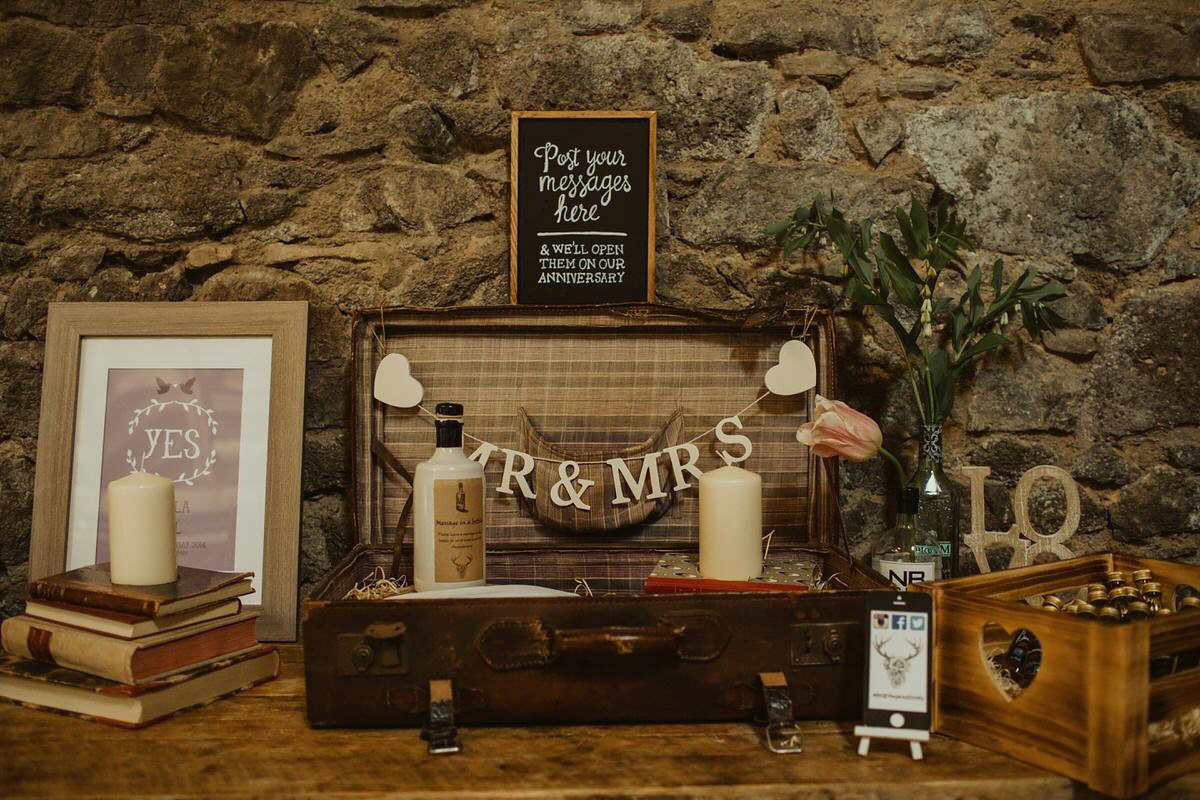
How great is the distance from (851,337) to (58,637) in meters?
1.33

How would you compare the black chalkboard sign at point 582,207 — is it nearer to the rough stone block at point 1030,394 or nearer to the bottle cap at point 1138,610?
the rough stone block at point 1030,394

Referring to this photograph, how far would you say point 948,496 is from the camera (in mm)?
1370

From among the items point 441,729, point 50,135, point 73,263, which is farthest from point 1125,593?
point 50,135

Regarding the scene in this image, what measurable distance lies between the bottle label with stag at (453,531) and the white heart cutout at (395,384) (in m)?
0.24

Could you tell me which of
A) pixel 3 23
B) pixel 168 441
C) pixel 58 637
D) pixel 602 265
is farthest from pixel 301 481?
pixel 3 23

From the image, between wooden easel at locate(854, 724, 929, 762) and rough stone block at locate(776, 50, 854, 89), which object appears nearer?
wooden easel at locate(854, 724, 929, 762)

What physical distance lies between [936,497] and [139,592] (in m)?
1.19

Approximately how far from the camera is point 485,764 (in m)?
0.95

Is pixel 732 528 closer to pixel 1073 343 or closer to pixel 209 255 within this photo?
pixel 1073 343

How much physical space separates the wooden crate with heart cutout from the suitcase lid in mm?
440

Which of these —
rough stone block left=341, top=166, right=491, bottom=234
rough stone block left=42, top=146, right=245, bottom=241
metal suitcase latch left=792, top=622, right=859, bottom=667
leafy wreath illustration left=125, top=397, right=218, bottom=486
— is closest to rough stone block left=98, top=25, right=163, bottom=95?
rough stone block left=42, top=146, right=245, bottom=241

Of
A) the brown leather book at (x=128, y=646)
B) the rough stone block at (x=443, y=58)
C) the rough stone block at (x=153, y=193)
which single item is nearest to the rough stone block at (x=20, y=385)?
the rough stone block at (x=153, y=193)

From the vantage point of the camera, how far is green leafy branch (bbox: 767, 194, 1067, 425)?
1364mm

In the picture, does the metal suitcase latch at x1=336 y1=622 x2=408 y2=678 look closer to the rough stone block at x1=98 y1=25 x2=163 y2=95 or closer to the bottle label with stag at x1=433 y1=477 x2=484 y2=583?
the bottle label with stag at x1=433 y1=477 x2=484 y2=583
